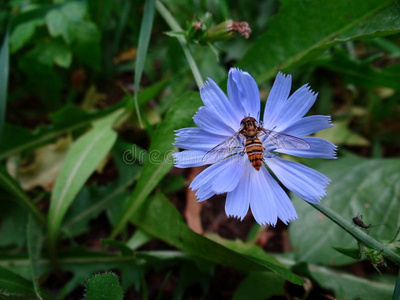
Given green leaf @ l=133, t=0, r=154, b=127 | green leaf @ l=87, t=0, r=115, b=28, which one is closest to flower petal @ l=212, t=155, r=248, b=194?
green leaf @ l=133, t=0, r=154, b=127

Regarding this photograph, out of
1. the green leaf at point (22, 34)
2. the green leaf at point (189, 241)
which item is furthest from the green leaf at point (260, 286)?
the green leaf at point (22, 34)

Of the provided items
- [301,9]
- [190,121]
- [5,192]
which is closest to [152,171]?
[190,121]

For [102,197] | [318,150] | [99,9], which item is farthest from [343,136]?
[99,9]

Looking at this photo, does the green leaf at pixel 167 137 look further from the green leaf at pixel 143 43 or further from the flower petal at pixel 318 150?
the flower petal at pixel 318 150

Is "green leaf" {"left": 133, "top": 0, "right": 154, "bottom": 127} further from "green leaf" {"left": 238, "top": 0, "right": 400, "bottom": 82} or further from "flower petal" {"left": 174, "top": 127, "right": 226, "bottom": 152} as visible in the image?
"green leaf" {"left": 238, "top": 0, "right": 400, "bottom": 82}

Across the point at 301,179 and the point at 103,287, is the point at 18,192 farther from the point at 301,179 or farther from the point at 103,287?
the point at 301,179

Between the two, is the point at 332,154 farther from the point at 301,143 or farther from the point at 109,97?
the point at 109,97
